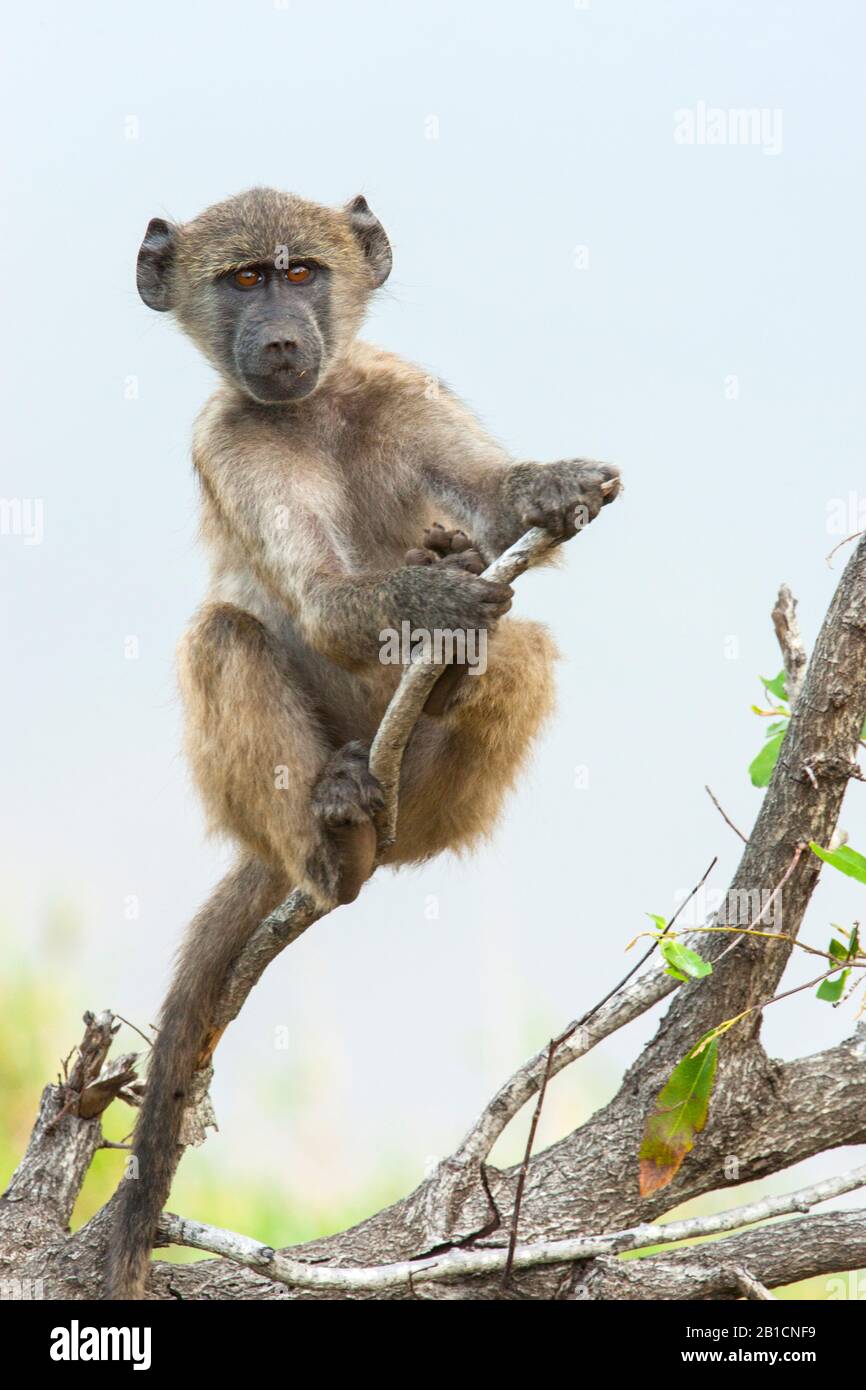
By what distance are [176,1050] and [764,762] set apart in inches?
94.7

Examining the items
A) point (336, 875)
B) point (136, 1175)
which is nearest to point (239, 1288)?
point (136, 1175)

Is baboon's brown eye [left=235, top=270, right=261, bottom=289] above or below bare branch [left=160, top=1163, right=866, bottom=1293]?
above

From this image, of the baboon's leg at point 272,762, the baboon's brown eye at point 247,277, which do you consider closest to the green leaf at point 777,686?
the baboon's leg at point 272,762

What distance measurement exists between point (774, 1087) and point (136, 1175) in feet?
7.10

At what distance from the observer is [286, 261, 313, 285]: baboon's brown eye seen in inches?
218

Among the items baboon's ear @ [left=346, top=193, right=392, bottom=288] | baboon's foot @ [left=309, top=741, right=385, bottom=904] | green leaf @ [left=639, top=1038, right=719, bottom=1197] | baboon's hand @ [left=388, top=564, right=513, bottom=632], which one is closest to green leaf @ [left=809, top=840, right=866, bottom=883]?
green leaf @ [left=639, top=1038, right=719, bottom=1197]

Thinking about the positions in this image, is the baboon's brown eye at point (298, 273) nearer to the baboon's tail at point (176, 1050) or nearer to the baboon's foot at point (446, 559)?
the baboon's foot at point (446, 559)

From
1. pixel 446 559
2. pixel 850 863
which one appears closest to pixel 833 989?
pixel 850 863

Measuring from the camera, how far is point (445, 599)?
15.1ft

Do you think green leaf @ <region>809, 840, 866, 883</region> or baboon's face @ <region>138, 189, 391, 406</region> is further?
baboon's face @ <region>138, 189, 391, 406</region>

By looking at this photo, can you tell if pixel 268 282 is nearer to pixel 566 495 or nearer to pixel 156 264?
pixel 156 264

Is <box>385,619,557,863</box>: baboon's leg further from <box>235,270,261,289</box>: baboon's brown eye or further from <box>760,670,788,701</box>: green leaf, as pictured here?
<box>235,270,261,289</box>: baboon's brown eye

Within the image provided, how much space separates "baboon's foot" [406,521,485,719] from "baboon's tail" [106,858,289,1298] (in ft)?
3.57
